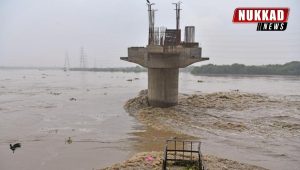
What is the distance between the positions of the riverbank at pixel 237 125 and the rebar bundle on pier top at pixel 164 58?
132 centimetres

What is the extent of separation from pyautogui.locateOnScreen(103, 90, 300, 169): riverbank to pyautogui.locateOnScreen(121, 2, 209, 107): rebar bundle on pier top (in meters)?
1.32

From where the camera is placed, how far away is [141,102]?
26359mm

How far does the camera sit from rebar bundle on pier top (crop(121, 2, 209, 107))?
23.5 meters

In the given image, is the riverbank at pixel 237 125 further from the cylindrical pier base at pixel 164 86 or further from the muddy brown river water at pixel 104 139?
the cylindrical pier base at pixel 164 86

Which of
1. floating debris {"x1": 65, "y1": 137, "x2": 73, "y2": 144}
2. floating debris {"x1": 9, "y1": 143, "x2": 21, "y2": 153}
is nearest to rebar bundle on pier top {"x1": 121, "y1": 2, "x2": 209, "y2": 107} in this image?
floating debris {"x1": 65, "y1": 137, "x2": 73, "y2": 144}

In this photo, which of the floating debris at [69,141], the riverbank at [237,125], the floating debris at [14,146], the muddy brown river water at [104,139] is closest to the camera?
the muddy brown river water at [104,139]

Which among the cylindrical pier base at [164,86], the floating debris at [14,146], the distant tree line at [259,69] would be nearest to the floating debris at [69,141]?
the floating debris at [14,146]

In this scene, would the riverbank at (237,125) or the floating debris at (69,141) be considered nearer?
the riverbank at (237,125)

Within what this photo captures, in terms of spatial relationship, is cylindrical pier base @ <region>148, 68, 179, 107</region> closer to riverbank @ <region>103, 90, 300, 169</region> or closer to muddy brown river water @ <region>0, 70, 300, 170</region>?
riverbank @ <region>103, 90, 300, 169</region>

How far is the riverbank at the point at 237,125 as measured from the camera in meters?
13.2

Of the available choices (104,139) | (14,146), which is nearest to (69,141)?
(104,139)

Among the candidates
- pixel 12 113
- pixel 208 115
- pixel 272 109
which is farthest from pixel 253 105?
pixel 12 113

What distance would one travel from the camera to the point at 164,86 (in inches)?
Answer: 950

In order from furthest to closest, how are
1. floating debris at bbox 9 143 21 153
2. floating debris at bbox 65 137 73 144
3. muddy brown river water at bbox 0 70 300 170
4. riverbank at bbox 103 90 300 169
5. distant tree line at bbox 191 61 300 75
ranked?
distant tree line at bbox 191 61 300 75
floating debris at bbox 65 137 73 144
floating debris at bbox 9 143 21 153
riverbank at bbox 103 90 300 169
muddy brown river water at bbox 0 70 300 170
